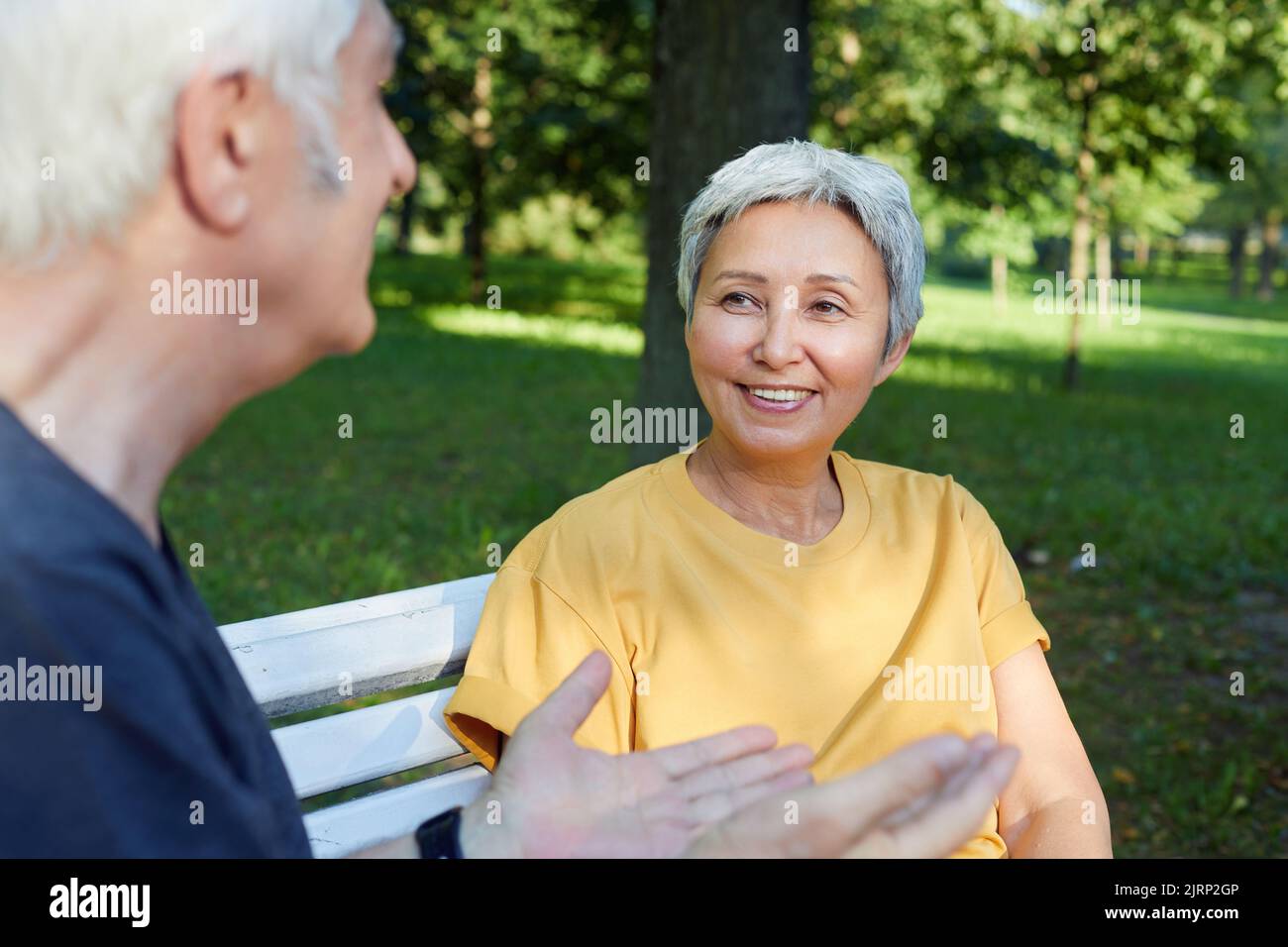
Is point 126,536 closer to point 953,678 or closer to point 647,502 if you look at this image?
point 647,502

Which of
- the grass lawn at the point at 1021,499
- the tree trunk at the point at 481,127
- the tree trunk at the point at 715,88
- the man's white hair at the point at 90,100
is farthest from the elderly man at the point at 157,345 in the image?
the tree trunk at the point at 481,127

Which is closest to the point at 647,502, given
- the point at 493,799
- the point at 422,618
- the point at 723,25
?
the point at 422,618

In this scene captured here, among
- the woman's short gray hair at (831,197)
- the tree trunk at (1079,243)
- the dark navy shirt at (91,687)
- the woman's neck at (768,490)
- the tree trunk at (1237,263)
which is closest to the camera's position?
the dark navy shirt at (91,687)

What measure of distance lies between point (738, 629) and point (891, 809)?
974 millimetres

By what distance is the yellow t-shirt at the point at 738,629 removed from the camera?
2.13 m

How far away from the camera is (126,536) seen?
103 centimetres

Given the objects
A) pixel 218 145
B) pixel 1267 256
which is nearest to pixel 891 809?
pixel 218 145

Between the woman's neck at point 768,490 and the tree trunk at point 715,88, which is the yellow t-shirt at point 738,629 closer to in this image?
the woman's neck at point 768,490

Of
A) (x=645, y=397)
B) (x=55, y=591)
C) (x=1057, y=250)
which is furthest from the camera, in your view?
(x=1057, y=250)

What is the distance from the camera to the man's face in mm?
1146

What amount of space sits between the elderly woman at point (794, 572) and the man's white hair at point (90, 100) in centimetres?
116

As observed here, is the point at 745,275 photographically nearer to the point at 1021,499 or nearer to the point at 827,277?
the point at 827,277

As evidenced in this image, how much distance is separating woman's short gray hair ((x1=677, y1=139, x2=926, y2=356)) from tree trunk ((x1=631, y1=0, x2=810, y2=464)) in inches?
117

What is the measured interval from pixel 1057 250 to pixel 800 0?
138ft
